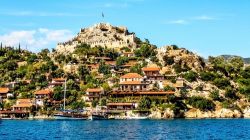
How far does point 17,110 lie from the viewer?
5098 inches

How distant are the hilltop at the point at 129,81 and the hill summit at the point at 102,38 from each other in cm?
79

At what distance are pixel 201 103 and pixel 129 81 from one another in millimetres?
22017

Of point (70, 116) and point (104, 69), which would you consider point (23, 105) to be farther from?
point (104, 69)

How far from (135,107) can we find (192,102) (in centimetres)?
1412

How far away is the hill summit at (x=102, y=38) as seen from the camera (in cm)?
17200

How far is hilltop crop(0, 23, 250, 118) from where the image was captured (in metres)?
124

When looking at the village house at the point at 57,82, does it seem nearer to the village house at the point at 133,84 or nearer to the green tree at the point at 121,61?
the village house at the point at 133,84

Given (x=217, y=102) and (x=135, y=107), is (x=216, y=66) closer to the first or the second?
(x=217, y=102)

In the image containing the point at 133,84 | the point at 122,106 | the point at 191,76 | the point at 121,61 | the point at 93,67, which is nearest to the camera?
the point at 122,106

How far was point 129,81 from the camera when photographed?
443 ft

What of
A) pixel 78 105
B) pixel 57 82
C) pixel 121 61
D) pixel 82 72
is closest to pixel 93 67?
pixel 82 72

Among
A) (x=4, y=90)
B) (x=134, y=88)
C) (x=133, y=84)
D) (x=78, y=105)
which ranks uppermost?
(x=133, y=84)

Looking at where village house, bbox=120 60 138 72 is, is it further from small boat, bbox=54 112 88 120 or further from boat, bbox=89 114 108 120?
small boat, bbox=54 112 88 120

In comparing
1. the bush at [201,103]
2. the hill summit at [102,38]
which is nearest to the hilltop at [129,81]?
the bush at [201,103]
